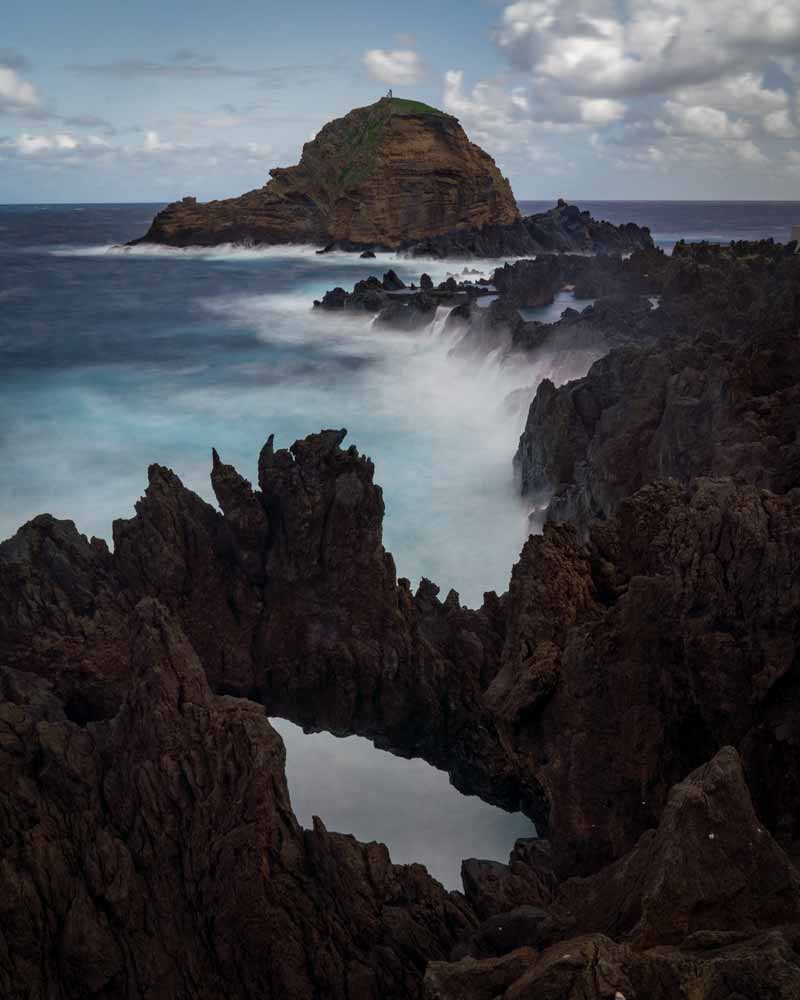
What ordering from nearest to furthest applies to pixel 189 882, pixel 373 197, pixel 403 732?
1. pixel 189 882
2. pixel 403 732
3. pixel 373 197

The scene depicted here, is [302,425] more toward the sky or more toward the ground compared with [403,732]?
more toward the sky

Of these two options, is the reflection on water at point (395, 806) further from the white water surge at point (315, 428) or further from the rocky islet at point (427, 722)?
the rocky islet at point (427, 722)

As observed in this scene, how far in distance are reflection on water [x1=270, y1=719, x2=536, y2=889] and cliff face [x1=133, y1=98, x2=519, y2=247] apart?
93242mm

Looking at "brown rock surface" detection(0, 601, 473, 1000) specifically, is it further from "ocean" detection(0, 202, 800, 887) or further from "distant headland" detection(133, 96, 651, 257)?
"distant headland" detection(133, 96, 651, 257)

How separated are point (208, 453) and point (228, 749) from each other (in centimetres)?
1873

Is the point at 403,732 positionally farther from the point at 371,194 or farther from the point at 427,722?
the point at 371,194

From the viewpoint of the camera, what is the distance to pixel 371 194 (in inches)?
3917

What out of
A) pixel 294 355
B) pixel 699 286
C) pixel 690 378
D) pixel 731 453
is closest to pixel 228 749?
pixel 731 453

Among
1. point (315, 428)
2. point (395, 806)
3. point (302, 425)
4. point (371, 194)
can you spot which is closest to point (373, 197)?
point (371, 194)

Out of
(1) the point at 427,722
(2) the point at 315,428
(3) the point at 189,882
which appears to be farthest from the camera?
(2) the point at 315,428

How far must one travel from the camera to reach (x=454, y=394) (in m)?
30.9

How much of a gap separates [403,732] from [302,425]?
61.1 feet

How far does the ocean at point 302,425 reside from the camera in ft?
34.7

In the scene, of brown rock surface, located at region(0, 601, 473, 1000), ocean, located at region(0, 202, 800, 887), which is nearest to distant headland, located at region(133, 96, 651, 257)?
ocean, located at region(0, 202, 800, 887)
